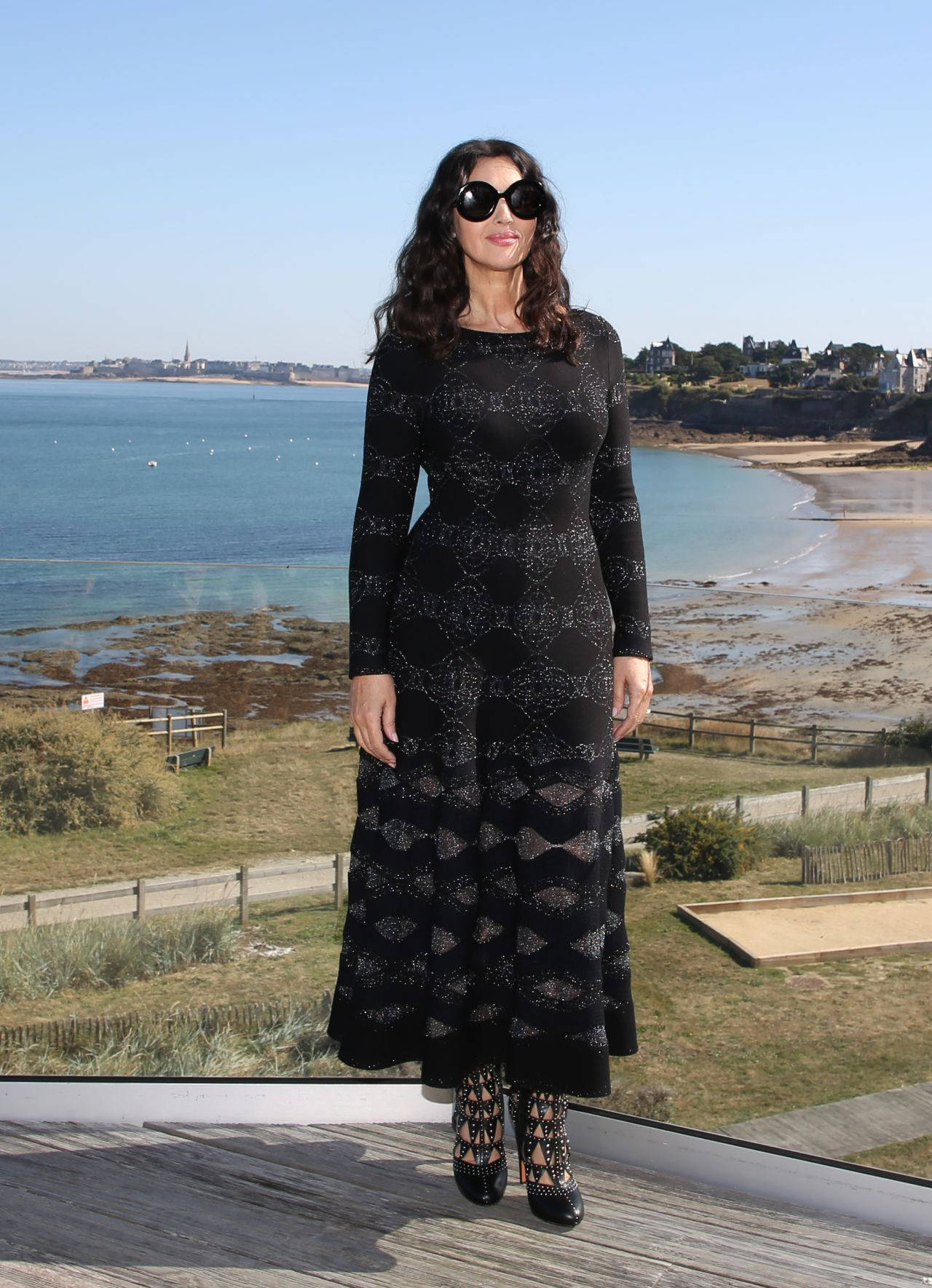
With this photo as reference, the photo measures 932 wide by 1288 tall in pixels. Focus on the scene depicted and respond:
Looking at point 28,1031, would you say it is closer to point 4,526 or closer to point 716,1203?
point 716,1203

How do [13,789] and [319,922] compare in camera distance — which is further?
[13,789]

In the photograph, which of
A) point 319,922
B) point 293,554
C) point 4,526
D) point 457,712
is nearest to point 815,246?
point 457,712

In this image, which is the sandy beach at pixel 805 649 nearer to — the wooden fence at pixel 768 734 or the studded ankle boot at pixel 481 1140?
the wooden fence at pixel 768 734

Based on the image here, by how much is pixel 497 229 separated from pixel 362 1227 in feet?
4.32

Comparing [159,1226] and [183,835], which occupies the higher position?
[183,835]

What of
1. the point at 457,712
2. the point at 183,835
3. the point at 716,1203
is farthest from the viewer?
the point at 183,835

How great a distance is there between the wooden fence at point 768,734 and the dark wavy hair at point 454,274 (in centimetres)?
121

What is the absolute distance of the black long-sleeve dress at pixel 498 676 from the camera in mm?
1543

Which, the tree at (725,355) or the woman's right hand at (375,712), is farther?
the tree at (725,355)

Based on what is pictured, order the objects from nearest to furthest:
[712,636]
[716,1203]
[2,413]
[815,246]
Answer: [716,1203], [815,246], [712,636], [2,413]

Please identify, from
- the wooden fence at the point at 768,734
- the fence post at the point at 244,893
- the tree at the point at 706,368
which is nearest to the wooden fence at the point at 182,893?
the fence post at the point at 244,893

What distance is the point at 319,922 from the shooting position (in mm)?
2178

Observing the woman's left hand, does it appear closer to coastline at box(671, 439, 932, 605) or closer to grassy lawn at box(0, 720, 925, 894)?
grassy lawn at box(0, 720, 925, 894)

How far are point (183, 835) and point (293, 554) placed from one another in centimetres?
2695
